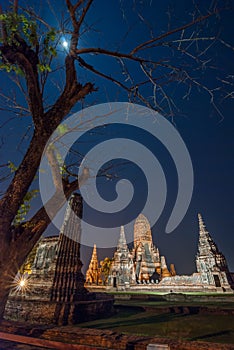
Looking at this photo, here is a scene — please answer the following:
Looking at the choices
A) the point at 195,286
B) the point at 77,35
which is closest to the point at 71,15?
the point at 77,35

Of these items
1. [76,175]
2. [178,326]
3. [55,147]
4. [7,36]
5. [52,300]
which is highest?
[7,36]

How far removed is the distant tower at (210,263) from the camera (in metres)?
19.7

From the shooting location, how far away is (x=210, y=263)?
71.5 ft

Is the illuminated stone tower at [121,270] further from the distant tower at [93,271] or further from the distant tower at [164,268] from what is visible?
the distant tower at [93,271]

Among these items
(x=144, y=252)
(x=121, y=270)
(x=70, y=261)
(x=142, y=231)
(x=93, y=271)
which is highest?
(x=142, y=231)

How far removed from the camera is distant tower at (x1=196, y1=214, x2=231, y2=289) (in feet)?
64.7

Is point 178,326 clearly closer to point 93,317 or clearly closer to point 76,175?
point 93,317

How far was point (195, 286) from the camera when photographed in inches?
806

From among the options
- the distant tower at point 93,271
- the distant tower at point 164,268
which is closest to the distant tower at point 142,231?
the distant tower at point 164,268

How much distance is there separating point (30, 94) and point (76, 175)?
1.56m

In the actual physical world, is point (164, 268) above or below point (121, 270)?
above

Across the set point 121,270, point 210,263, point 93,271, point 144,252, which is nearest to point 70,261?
point 121,270

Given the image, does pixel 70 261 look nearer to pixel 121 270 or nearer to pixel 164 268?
pixel 121 270

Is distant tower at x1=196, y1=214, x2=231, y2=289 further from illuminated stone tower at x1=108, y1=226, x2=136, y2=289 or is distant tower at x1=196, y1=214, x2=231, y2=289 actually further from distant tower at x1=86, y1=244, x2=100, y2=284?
distant tower at x1=86, y1=244, x2=100, y2=284
